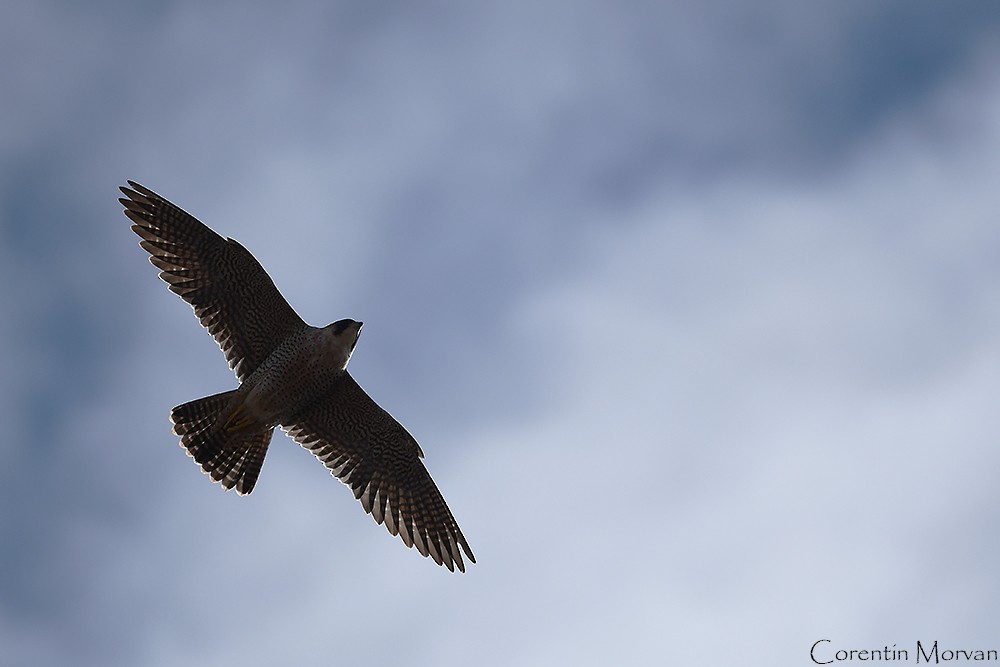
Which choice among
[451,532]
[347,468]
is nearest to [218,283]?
[347,468]

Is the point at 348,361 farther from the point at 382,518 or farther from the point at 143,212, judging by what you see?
the point at 143,212

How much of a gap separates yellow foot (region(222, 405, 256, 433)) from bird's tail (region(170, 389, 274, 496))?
0.01 metres

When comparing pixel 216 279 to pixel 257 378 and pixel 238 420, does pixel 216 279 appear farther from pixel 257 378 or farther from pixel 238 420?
pixel 238 420

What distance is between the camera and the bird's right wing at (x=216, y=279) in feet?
48.7

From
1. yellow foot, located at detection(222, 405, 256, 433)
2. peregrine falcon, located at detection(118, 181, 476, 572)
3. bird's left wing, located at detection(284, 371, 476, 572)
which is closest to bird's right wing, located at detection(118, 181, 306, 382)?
peregrine falcon, located at detection(118, 181, 476, 572)

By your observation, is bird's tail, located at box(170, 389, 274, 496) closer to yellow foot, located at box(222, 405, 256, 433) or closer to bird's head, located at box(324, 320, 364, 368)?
yellow foot, located at box(222, 405, 256, 433)

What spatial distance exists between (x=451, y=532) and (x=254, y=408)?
3.57 meters

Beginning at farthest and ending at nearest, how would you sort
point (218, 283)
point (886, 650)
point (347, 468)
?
point (347, 468)
point (218, 283)
point (886, 650)

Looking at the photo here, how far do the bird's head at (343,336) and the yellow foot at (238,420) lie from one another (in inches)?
61.4

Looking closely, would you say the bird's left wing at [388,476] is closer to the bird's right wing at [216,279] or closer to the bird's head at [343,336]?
the bird's head at [343,336]

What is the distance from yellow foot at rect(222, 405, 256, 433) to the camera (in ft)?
48.6

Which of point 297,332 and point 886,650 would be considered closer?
point 886,650

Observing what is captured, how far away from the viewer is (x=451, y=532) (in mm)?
15859

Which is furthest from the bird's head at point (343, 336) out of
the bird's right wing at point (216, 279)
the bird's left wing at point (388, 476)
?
the bird's left wing at point (388, 476)
